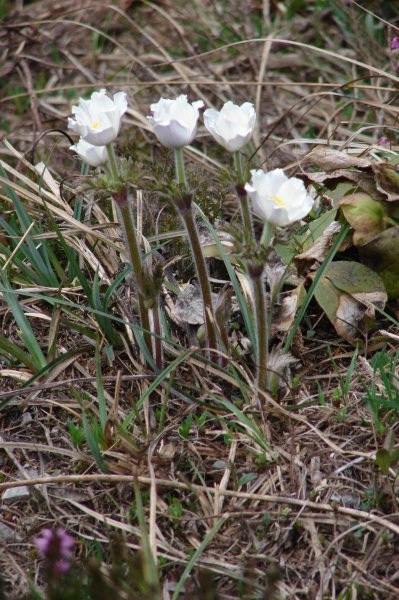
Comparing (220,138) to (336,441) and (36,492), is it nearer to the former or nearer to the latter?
(336,441)

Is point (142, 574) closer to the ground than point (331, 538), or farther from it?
farther from it

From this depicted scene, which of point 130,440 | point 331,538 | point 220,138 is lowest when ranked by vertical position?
point 331,538

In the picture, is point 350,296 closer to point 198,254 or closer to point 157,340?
point 198,254

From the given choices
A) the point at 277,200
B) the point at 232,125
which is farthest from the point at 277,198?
the point at 232,125

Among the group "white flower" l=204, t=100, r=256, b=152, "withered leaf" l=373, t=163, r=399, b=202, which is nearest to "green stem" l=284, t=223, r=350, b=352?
"withered leaf" l=373, t=163, r=399, b=202

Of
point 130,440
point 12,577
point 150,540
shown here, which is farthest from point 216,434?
point 12,577

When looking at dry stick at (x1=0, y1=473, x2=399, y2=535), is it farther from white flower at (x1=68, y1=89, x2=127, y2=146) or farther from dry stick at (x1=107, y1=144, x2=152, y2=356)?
white flower at (x1=68, y1=89, x2=127, y2=146)

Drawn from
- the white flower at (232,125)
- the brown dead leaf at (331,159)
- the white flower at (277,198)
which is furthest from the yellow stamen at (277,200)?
the brown dead leaf at (331,159)
